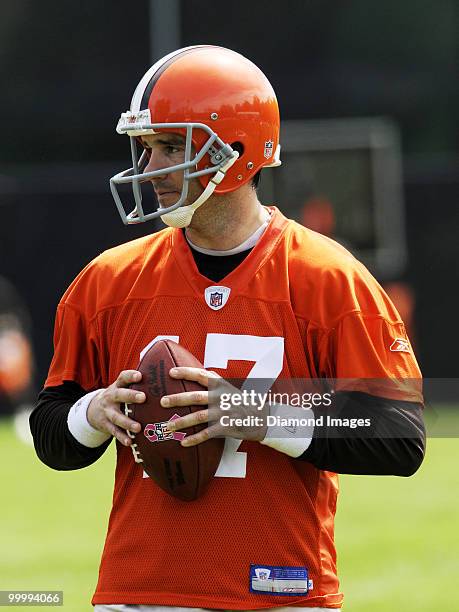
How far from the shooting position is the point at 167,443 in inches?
119

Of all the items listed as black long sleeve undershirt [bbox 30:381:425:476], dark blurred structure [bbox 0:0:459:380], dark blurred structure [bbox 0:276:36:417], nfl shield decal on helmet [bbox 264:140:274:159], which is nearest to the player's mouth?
nfl shield decal on helmet [bbox 264:140:274:159]

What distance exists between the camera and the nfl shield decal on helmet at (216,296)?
317 cm

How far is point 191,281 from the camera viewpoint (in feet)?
10.6

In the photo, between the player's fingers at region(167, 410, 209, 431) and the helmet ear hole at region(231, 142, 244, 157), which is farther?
the helmet ear hole at region(231, 142, 244, 157)

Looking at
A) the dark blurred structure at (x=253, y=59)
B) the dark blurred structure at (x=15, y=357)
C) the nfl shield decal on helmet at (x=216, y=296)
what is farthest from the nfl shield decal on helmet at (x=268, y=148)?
the dark blurred structure at (x=253, y=59)

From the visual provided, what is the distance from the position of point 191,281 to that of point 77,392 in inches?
17.5

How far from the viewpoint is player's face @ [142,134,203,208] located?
319 cm

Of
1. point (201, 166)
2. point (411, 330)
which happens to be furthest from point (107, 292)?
point (411, 330)

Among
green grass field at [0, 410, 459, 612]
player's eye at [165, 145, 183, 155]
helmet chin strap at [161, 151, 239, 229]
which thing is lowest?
green grass field at [0, 410, 459, 612]

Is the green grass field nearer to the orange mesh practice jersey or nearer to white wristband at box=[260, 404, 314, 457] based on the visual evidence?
the orange mesh practice jersey

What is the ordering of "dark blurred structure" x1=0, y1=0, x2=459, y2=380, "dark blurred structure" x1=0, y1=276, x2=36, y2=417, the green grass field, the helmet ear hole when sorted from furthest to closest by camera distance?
"dark blurred structure" x1=0, y1=0, x2=459, y2=380 < "dark blurred structure" x1=0, y1=276, x2=36, y2=417 < the green grass field < the helmet ear hole

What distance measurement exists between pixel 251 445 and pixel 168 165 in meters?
0.74

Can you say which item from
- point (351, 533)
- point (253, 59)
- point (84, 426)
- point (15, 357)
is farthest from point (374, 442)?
point (253, 59)

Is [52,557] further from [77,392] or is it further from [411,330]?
[411,330]
